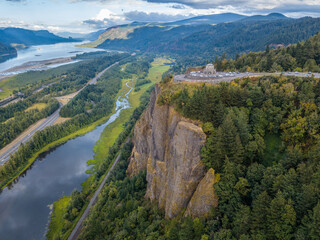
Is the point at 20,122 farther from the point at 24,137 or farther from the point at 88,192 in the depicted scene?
the point at 88,192

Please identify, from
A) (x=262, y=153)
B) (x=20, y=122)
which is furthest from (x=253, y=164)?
(x=20, y=122)

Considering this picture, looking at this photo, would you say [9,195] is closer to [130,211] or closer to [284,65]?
[130,211]

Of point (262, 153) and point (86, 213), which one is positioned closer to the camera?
point (262, 153)

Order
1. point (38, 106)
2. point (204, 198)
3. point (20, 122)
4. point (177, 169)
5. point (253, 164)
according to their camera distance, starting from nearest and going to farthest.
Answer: point (253, 164) < point (204, 198) < point (177, 169) < point (20, 122) < point (38, 106)

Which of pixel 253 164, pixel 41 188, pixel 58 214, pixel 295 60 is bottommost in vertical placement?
pixel 41 188

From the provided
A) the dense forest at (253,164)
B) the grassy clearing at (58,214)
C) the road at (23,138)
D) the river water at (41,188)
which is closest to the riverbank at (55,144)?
the river water at (41,188)

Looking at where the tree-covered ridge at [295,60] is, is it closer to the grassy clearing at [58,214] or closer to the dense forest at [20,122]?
the grassy clearing at [58,214]

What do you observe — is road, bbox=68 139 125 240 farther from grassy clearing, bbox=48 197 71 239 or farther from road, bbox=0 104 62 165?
road, bbox=0 104 62 165

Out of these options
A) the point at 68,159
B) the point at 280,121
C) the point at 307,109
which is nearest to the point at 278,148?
the point at 280,121
